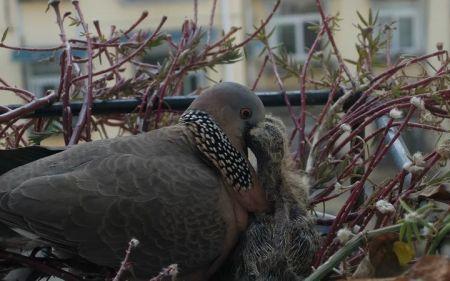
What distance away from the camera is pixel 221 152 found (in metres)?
0.60

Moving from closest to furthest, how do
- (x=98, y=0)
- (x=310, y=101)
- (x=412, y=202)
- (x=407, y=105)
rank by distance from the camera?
(x=412, y=202)
(x=407, y=105)
(x=310, y=101)
(x=98, y=0)

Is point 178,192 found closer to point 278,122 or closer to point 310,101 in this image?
point 278,122

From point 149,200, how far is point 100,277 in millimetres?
90

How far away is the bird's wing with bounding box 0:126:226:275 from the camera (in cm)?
56

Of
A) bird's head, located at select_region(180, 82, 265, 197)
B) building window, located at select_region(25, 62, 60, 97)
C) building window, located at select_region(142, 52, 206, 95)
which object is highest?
bird's head, located at select_region(180, 82, 265, 197)

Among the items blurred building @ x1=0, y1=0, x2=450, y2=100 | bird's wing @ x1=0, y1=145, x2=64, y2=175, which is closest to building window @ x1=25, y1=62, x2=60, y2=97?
blurred building @ x1=0, y1=0, x2=450, y2=100

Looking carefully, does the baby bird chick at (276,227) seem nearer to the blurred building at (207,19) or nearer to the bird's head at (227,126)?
the bird's head at (227,126)

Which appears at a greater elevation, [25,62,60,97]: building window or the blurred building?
the blurred building

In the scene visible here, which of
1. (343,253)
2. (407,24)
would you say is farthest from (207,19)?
(343,253)

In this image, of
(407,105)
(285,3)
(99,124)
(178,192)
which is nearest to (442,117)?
(407,105)

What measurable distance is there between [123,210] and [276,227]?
13cm

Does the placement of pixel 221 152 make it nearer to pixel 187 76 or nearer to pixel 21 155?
pixel 21 155

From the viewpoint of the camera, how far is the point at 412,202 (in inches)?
21.6

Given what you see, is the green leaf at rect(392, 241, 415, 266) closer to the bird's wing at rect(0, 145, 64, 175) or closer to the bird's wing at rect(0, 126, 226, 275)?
the bird's wing at rect(0, 126, 226, 275)
